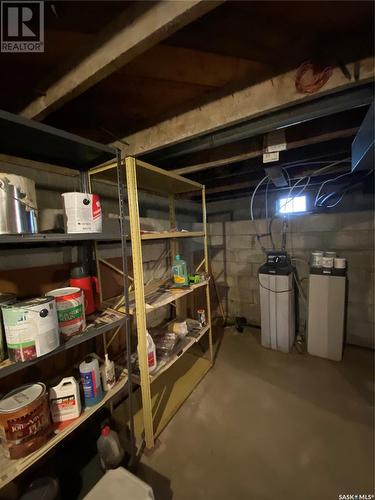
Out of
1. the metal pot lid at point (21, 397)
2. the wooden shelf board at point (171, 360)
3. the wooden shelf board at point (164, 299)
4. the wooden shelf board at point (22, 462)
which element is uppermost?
the wooden shelf board at point (164, 299)

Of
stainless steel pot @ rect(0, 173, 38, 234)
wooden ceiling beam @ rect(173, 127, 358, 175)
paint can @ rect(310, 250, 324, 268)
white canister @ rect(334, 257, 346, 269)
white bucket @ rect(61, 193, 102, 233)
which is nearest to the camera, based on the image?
stainless steel pot @ rect(0, 173, 38, 234)

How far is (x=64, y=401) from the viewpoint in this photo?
91 cm

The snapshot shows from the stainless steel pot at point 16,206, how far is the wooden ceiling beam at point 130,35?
0.41m

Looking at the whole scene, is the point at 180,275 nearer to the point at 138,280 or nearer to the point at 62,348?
the point at 138,280

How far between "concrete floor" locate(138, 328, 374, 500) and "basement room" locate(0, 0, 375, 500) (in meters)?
0.01

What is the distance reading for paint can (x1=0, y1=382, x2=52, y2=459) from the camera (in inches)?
29.0

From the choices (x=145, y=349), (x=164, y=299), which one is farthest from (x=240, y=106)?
(x=145, y=349)

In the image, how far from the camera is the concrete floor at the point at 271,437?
109 centimetres

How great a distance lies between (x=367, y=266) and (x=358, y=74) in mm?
2083

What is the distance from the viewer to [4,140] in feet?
2.78

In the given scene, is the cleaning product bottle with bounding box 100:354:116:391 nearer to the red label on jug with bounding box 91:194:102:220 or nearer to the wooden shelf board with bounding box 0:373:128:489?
the wooden shelf board with bounding box 0:373:128:489

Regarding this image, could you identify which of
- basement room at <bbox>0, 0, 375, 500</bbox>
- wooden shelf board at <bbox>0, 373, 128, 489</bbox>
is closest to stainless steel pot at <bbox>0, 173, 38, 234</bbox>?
basement room at <bbox>0, 0, 375, 500</bbox>

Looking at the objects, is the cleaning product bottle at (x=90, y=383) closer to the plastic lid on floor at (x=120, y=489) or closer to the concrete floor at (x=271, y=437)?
the plastic lid on floor at (x=120, y=489)

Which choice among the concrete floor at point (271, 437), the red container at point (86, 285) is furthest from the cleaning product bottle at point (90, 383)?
the concrete floor at point (271, 437)
